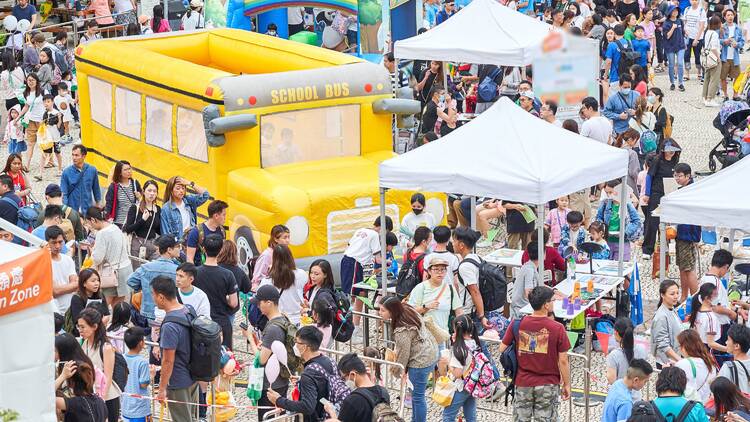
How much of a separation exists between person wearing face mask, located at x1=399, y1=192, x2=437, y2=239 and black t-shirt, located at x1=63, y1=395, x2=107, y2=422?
5.51 m

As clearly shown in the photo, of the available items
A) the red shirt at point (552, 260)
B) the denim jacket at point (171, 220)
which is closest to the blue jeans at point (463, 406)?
the red shirt at point (552, 260)

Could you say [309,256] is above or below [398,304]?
below

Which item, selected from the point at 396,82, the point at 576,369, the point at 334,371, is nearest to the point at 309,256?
the point at 576,369

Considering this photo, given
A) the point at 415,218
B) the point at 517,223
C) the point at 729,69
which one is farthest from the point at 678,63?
the point at 415,218

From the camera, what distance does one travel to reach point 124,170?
47.1 ft

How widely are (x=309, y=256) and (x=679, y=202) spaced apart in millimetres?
4079

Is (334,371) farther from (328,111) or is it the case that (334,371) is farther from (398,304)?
(328,111)

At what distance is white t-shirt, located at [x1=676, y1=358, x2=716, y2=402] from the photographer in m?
9.61

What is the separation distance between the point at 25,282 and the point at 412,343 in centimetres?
304

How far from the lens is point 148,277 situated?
11.2 metres

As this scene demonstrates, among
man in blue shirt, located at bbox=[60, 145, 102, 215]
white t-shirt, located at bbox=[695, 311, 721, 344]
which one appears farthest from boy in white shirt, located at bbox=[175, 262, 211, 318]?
man in blue shirt, located at bbox=[60, 145, 102, 215]

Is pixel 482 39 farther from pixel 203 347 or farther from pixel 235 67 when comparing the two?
pixel 203 347

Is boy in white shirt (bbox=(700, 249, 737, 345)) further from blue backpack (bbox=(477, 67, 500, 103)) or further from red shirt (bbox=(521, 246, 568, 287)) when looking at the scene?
blue backpack (bbox=(477, 67, 500, 103))

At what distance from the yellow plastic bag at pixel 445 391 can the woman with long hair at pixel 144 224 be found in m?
4.44
